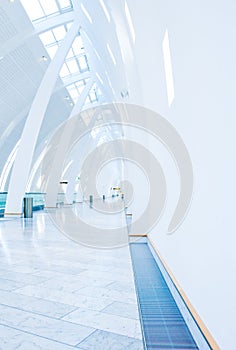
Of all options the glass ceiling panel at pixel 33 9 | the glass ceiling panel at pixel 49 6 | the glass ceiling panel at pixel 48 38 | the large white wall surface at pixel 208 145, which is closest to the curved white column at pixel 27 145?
the glass ceiling panel at pixel 49 6

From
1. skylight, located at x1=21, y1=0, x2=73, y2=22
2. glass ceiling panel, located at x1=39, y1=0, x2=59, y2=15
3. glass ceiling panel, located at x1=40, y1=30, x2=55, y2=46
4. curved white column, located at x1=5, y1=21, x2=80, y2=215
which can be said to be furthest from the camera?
glass ceiling panel, located at x1=40, y1=30, x2=55, y2=46

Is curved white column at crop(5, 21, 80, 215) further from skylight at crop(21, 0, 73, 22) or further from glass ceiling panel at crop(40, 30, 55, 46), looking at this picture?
glass ceiling panel at crop(40, 30, 55, 46)

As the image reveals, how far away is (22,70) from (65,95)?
567 cm

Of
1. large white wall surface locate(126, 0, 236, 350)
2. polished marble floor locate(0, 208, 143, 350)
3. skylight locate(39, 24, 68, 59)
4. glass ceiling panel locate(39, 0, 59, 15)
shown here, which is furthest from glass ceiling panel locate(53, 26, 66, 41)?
large white wall surface locate(126, 0, 236, 350)

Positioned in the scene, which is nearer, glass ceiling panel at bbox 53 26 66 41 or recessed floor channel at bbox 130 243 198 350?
recessed floor channel at bbox 130 243 198 350

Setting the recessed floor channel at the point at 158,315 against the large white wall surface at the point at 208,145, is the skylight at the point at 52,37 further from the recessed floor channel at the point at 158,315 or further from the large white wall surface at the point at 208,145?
the recessed floor channel at the point at 158,315

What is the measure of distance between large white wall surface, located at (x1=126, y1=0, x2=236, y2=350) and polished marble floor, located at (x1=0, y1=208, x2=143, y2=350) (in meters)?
0.68

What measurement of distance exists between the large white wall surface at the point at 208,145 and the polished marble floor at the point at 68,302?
0.68 metres

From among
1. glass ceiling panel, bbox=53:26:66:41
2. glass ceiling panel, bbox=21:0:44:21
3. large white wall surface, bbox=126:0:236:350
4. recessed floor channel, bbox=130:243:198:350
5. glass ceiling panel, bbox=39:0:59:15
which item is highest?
glass ceiling panel, bbox=53:26:66:41

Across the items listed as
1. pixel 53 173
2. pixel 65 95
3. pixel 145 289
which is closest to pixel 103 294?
pixel 145 289

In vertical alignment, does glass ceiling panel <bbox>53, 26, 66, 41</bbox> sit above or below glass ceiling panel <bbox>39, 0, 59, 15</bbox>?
above

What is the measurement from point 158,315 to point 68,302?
952 mm

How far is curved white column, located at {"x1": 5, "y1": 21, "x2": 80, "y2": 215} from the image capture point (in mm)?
14023

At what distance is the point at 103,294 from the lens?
3297 millimetres
